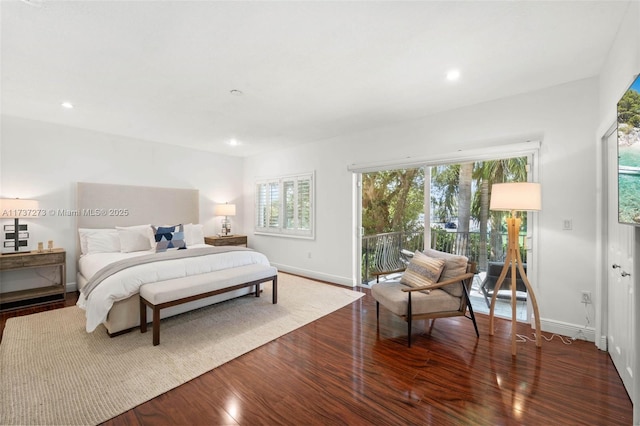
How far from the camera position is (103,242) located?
417 centimetres

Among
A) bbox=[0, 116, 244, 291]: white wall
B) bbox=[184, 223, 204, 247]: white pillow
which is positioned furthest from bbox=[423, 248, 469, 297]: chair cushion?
bbox=[0, 116, 244, 291]: white wall

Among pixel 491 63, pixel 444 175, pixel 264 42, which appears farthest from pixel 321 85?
pixel 444 175

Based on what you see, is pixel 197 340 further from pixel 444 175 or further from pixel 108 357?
pixel 444 175

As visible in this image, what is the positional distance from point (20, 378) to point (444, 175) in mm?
4760

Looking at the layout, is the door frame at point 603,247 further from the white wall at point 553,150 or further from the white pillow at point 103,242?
the white pillow at point 103,242

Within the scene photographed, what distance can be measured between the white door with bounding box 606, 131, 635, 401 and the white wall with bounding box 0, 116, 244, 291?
622cm

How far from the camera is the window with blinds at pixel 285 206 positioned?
17.5 ft

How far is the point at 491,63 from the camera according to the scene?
2.46 meters

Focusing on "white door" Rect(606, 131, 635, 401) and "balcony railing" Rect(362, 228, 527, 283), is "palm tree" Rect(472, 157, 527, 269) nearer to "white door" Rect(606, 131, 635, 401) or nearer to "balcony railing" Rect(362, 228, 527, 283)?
"balcony railing" Rect(362, 228, 527, 283)

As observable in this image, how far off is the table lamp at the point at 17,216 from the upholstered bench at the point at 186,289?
8.05 ft

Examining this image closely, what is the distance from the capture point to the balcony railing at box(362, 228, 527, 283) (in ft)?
11.3

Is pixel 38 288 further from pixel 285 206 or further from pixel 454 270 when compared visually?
pixel 454 270

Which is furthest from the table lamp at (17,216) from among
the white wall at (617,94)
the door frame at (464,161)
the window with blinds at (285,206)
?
the white wall at (617,94)

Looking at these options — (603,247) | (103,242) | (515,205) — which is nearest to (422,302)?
(515,205)
